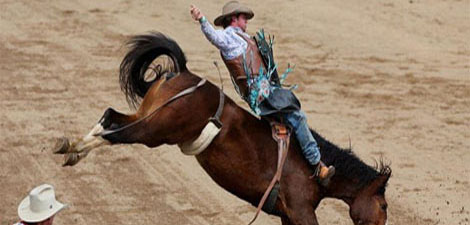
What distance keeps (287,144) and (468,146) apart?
5417 millimetres

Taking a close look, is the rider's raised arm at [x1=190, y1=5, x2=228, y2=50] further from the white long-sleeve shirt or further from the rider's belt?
the rider's belt

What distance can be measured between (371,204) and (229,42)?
212 cm

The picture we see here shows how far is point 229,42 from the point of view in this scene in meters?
8.36

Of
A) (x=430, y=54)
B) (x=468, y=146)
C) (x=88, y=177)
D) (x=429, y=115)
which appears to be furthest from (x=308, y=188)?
(x=430, y=54)

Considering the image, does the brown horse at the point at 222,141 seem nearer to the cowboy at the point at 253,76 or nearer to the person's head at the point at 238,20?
the cowboy at the point at 253,76

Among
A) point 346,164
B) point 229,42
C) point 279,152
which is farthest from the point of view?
point 346,164

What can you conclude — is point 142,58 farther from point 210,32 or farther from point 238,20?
point 238,20

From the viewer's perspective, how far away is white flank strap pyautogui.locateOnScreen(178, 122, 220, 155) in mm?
8375

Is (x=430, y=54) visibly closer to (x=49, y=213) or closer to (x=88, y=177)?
(x=88, y=177)

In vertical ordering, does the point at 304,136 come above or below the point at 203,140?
below

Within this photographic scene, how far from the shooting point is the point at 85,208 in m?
11.3

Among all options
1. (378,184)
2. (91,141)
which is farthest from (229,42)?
(378,184)

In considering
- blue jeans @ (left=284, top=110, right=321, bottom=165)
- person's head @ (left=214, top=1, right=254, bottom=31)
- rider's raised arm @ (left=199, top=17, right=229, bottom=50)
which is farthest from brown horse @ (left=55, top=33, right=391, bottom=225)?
person's head @ (left=214, top=1, right=254, bottom=31)

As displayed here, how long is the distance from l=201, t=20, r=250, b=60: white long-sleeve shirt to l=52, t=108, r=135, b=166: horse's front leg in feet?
2.99
